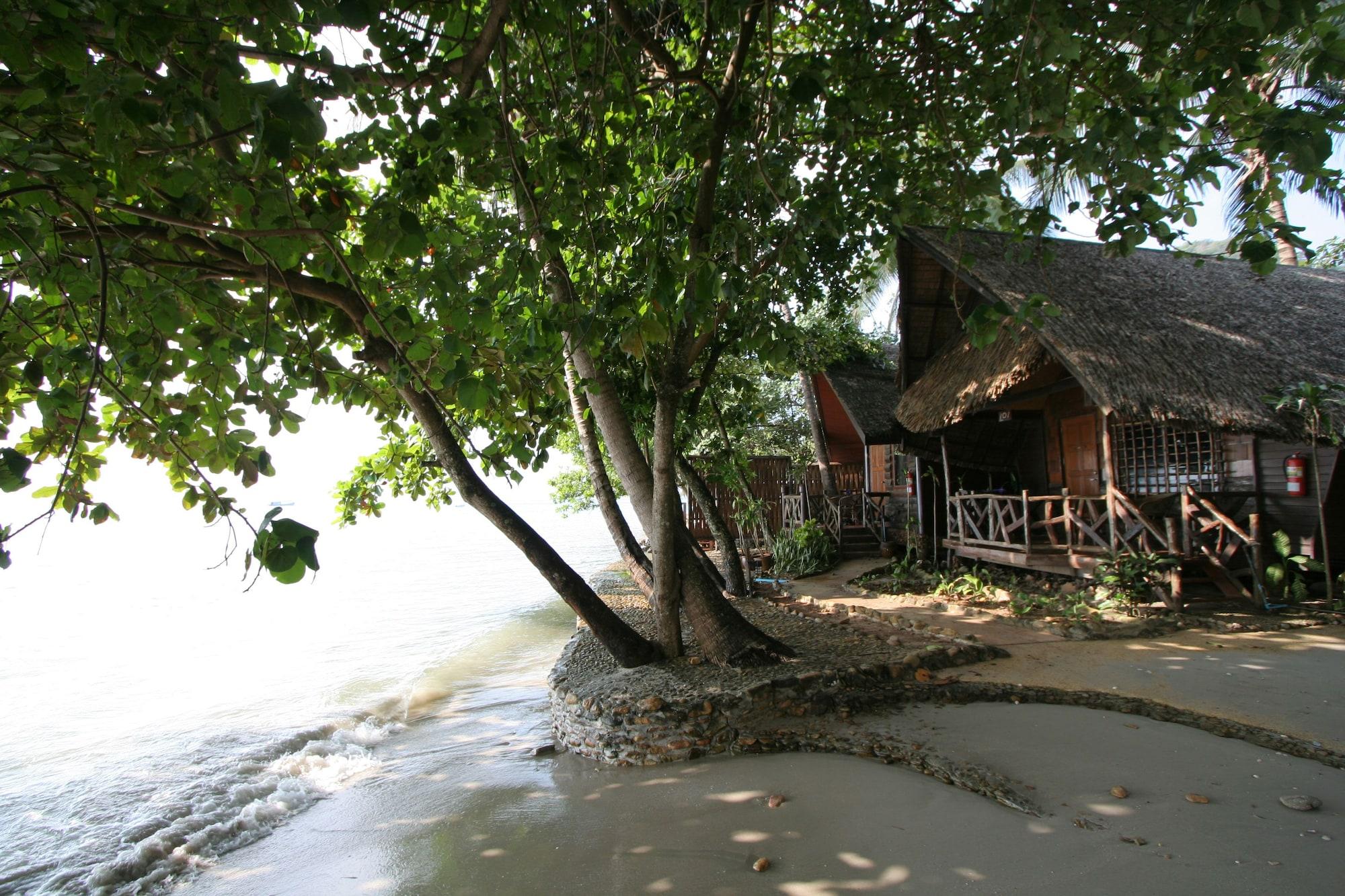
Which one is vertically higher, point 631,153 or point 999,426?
point 631,153

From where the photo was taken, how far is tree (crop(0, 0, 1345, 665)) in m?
2.31

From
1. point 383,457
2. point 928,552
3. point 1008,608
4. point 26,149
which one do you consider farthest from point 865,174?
point 928,552

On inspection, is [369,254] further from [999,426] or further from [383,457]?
[999,426]

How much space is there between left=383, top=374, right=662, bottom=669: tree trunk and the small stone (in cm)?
376

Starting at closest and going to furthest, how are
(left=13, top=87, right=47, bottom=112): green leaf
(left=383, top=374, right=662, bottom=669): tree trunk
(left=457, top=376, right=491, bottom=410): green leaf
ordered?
(left=13, top=87, right=47, bottom=112): green leaf, (left=457, top=376, right=491, bottom=410): green leaf, (left=383, top=374, right=662, bottom=669): tree trunk

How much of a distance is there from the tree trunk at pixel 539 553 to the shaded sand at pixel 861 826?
3.28 ft

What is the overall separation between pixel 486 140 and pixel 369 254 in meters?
0.93

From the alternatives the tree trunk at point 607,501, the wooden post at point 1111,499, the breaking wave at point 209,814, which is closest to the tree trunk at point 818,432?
the wooden post at point 1111,499

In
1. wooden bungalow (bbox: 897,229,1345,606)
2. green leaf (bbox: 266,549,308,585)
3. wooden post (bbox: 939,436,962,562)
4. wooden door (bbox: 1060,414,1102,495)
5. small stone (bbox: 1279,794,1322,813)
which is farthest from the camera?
wooden post (bbox: 939,436,962,562)

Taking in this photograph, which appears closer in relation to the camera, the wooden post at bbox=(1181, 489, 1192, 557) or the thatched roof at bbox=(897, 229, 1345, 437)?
the thatched roof at bbox=(897, 229, 1345, 437)

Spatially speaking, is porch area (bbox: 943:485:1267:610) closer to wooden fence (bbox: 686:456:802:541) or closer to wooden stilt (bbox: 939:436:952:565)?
wooden stilt (bbox: 939:436:952:565)

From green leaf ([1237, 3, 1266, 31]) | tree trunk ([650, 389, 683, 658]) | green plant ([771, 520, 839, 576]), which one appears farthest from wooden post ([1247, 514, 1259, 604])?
green leaf ([1237, 3, 1266, 31])

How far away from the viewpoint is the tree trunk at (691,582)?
538 cm

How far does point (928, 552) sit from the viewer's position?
456 inches
